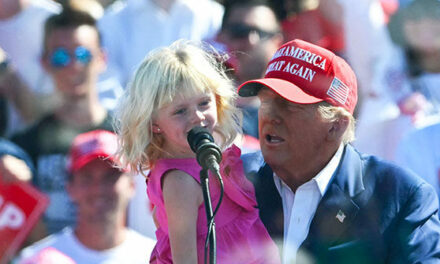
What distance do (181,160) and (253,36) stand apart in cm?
200

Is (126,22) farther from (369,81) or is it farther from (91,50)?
(369,81)

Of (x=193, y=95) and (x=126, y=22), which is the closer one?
(x=193, y=95)

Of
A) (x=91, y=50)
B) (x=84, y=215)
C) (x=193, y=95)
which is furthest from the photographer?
(x=91, y=50)

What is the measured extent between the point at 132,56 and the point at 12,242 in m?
1.19

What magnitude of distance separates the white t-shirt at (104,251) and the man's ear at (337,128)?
4.84 feet

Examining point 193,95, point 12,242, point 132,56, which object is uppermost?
point 193,95

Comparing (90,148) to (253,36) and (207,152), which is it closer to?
(253,36)

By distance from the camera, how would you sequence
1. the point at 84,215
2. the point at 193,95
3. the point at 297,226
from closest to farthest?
the point at 193,95, the point at 297,226, the point at 84,215

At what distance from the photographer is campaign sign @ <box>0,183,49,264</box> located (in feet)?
14.4

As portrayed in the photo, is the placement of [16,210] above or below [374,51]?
below

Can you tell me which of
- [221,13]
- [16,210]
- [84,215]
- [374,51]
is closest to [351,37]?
[374,51]

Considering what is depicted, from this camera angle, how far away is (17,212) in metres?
4.44

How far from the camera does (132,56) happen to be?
4.67 metres

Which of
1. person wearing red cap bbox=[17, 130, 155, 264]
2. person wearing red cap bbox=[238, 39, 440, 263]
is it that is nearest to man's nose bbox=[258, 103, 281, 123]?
person wearing red cap bbox=[238, 39, 440, 263]
